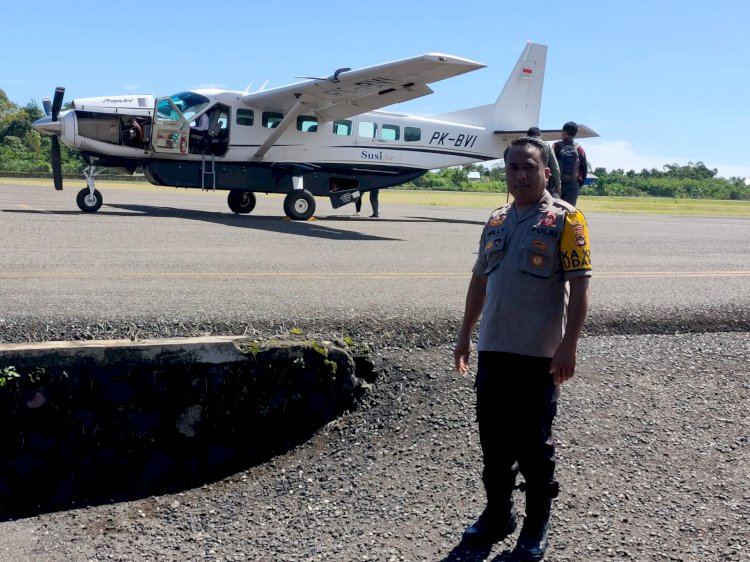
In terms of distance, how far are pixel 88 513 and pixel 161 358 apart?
1.06 m

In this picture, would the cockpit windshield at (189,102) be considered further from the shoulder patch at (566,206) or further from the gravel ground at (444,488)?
the shoulder patch at (566,206)

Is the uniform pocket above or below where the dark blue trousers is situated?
above

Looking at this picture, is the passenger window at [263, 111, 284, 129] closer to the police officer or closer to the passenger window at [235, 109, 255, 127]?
the passenger window at [235, 109, 255, 127]

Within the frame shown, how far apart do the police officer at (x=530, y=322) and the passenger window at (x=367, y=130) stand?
53.6 feet

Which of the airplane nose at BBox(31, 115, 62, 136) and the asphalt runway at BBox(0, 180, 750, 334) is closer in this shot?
the asphalt runway at BBox(0, 180, 750, 334)

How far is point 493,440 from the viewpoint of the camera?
3.60 meters

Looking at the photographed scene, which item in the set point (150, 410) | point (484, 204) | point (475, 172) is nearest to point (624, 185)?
point (475, 172)

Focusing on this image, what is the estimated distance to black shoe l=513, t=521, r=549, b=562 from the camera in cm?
354

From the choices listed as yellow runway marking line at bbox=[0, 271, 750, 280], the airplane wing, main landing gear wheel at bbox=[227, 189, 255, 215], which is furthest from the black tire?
yellow runway marking line at bbox=[0, 271, 750, 280]

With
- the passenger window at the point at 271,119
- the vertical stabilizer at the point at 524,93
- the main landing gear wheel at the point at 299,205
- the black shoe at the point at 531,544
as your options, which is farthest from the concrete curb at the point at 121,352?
the vertical stabilizer at the point at 524,93

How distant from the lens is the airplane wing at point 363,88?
49.6 feet

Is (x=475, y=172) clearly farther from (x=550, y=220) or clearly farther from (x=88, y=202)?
(x=550, y=220)

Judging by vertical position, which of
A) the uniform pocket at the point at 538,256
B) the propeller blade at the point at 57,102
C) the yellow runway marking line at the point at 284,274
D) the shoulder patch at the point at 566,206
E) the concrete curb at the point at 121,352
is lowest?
the concrete curb at the point at 121,352

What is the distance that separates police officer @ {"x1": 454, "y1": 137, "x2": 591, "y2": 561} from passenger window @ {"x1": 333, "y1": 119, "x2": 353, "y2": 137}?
15.9 meters
